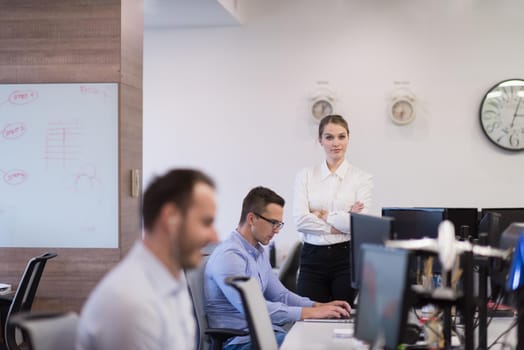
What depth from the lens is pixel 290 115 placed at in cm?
763

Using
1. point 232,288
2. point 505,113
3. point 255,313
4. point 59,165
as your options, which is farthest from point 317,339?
point 505,113

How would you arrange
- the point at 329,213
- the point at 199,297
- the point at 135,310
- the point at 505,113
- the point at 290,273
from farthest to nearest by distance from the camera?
the point at 505,113 < the point at 290,273 < the point at 329,213 < the point at 199,297 < the point at 135,310

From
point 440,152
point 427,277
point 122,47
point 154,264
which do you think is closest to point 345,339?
point 427,277

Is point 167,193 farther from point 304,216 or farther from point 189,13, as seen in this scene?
point 189,13

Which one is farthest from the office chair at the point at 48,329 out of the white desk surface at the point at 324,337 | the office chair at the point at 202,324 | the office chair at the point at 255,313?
the office chair at the point at 202,324

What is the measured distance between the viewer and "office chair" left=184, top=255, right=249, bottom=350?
387 centimetres

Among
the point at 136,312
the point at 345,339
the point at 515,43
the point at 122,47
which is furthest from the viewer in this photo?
the point at 515,43

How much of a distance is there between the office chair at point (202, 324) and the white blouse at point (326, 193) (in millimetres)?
1103

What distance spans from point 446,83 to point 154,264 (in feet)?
18.8

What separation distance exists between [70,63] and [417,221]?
8.64 feet

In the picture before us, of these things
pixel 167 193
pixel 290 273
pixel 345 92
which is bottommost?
pixel 290 273

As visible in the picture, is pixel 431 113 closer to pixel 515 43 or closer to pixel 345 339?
pixel 515 43

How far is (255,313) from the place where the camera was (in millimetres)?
3223

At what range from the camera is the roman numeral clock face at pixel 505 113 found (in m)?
7.33
